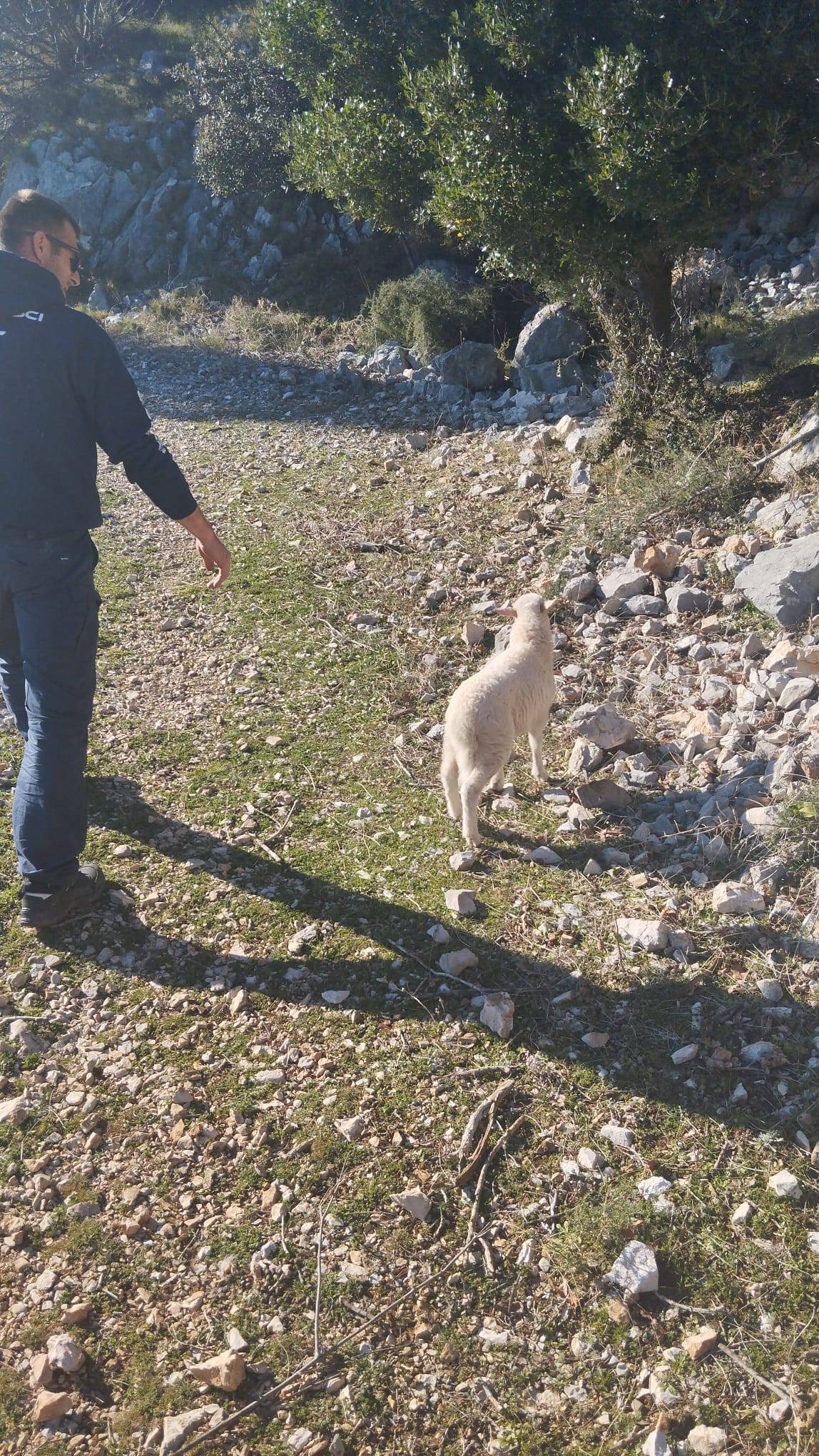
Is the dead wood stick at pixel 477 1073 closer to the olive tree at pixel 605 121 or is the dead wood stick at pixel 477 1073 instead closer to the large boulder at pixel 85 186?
the olive tree at pixel 605 121

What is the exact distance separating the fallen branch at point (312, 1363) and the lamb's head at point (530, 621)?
281 centimetres

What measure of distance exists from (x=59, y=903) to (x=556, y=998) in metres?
2.18

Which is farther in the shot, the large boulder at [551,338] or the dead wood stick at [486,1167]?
the large boulder at [551,338]

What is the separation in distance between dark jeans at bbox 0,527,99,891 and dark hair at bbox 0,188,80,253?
124cm

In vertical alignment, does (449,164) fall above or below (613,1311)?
above

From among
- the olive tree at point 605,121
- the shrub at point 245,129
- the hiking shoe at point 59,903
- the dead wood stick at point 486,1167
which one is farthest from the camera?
the shrub at point 245,129

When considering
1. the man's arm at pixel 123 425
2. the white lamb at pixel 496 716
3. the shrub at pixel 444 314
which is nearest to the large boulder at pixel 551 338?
the shrub at pixel 444 314

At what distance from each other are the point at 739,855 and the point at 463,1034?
1.47 m

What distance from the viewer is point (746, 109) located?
23.6 feet

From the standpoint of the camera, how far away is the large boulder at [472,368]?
11.7 meters

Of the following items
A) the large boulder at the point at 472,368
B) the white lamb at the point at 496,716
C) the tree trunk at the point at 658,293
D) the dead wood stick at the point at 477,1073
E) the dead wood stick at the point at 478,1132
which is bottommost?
the dead wood stick at the point at 478,1132

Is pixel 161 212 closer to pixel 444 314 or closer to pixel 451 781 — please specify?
pixel 444 314

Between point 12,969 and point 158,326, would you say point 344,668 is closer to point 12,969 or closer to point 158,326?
point 12,969

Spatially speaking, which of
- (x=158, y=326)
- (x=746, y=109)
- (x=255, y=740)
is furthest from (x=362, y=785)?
(x=158, y=326)
